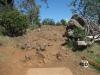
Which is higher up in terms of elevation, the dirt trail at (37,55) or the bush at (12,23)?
the bush at (12,23)

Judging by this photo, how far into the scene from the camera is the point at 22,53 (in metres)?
13.5

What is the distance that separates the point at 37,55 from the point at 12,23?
10.2 ft

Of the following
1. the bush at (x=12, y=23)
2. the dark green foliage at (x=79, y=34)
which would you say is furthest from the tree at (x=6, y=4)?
the dark green foliage at (x=79, y=34)

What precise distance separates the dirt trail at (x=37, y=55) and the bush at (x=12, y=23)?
0.54m

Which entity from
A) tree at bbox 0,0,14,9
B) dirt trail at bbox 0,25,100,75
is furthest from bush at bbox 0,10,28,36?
tree at bbox 0,0,14,9

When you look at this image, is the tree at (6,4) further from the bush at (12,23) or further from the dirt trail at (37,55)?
the dirt trail at (37,55)

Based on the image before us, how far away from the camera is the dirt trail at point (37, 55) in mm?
11570

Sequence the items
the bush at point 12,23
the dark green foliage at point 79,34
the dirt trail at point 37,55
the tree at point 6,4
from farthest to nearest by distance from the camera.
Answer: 1. the tree at point 6,4
2. the bush at point 12,23
3. the dark green foliage at point 79,34
4. the dirt trail at point 37,55

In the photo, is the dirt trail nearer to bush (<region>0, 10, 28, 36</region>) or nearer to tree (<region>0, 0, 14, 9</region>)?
bush (<region>0, 10, 28, 36</region>)

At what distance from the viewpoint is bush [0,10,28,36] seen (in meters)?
15.4

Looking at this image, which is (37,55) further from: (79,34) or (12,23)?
(12,23)

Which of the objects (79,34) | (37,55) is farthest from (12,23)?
(79,34)

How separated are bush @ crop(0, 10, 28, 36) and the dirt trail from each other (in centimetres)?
54

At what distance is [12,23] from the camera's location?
50.4 ft
